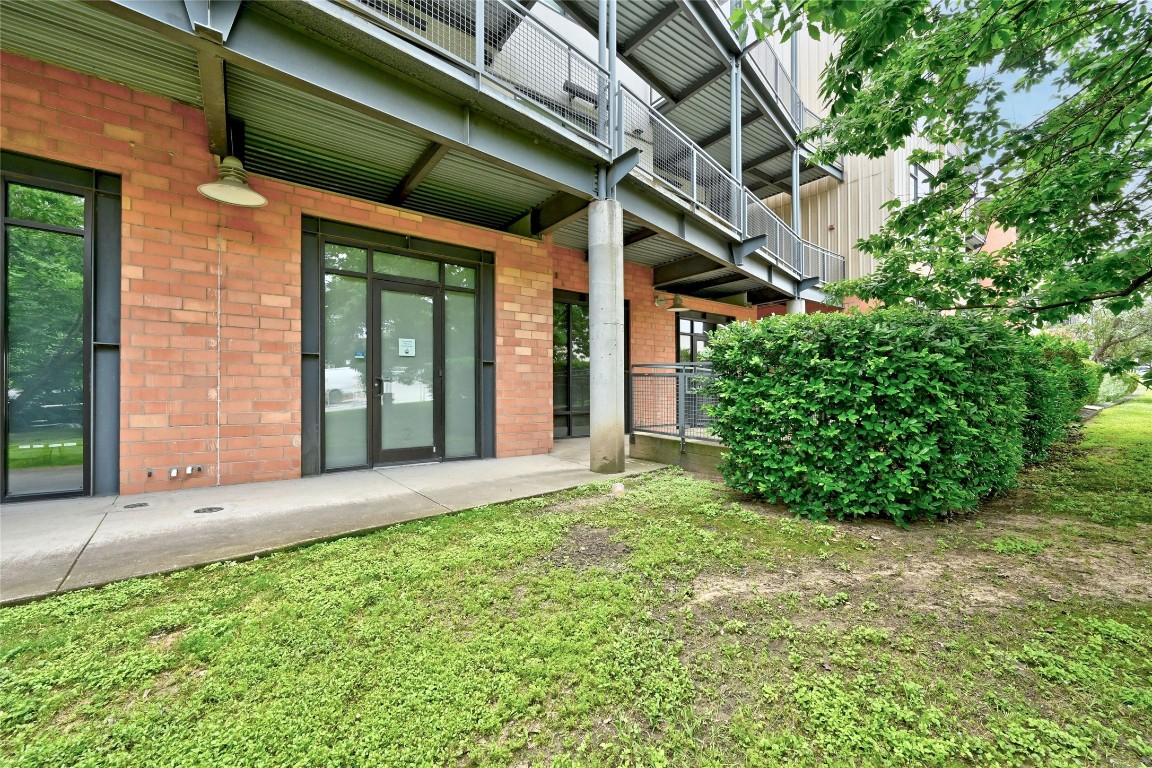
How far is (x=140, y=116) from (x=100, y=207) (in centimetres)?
101

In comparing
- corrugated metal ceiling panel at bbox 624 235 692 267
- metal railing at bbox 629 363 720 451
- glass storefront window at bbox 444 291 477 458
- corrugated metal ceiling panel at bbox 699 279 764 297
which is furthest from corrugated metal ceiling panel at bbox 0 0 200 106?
corrugated metal ceiling panel at bbox 699 279 764 297

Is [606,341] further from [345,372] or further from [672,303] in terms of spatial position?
[672,303]

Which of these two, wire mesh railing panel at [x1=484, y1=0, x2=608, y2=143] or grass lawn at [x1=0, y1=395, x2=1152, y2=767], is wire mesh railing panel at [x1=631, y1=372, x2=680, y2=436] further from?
wire mesh railing panel at [x1=484, y1=0, x2=608, y2=143]

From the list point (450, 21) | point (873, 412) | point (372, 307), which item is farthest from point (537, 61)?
point (873, 412)

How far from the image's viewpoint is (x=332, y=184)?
568 cm

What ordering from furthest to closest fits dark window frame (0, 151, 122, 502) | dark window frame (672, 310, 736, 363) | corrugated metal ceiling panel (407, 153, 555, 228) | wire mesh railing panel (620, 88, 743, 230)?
dark window frame (672, 310, 736, 363) → wire mesh railing panel (620, 88, 743, 230) → corrugated metal ceiling panel (407, 153, 555, 228) → dark window frame (0, 151, 122, 502)

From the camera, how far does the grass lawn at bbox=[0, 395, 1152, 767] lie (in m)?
1.51

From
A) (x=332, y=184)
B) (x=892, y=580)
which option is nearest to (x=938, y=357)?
(x=892, y=580)

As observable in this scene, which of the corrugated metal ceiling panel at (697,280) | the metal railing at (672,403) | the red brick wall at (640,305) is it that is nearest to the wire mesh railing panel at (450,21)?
the red brick wall at (640,305)

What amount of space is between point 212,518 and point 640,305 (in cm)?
827

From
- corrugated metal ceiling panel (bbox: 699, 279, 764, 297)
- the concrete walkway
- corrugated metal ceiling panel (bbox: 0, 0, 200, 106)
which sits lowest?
the concrete walkway

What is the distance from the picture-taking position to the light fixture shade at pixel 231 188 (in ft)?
14.0

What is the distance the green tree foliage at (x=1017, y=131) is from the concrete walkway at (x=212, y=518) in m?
4.59

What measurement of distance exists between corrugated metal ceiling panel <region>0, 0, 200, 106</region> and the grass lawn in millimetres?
4236
